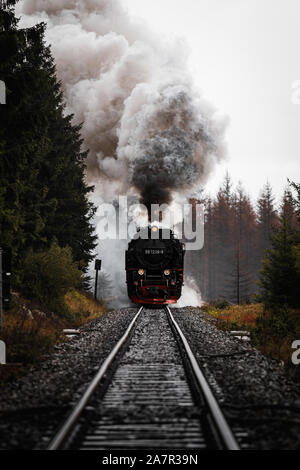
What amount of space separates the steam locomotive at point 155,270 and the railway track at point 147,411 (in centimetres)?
937

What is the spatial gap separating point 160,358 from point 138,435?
333 cm

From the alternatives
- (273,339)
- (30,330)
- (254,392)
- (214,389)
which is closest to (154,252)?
(273,339)

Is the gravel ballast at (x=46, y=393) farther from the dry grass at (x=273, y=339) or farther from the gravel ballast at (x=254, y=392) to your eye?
the dry grass at (x=273, y=339)

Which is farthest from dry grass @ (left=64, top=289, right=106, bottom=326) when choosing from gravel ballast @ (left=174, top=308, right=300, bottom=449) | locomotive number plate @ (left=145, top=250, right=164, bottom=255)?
gravel ballast @ (left=174, top=308, right=300, bottom=449)

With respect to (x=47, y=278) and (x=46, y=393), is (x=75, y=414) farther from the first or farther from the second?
(x=47, y=278)

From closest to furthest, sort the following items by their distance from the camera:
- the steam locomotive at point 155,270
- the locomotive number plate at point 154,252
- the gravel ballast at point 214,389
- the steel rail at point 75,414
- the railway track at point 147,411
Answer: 1. the steel rail at point 75,414
2. the railway track at point 147,411
3. the gravel ballast at point 214,389
4. the steam locomotive at point 155,270
5. the locomotive number plate at point 154,252

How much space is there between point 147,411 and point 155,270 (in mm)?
12294

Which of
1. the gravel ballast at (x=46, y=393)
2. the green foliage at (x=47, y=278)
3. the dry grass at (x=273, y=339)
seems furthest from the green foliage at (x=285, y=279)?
the gravel ballast at (x=46, y=393)

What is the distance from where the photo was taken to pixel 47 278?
11688 millimetres

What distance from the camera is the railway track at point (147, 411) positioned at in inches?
129

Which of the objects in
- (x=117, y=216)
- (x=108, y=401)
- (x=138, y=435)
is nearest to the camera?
(x=138, y=435)

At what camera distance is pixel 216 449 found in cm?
310
